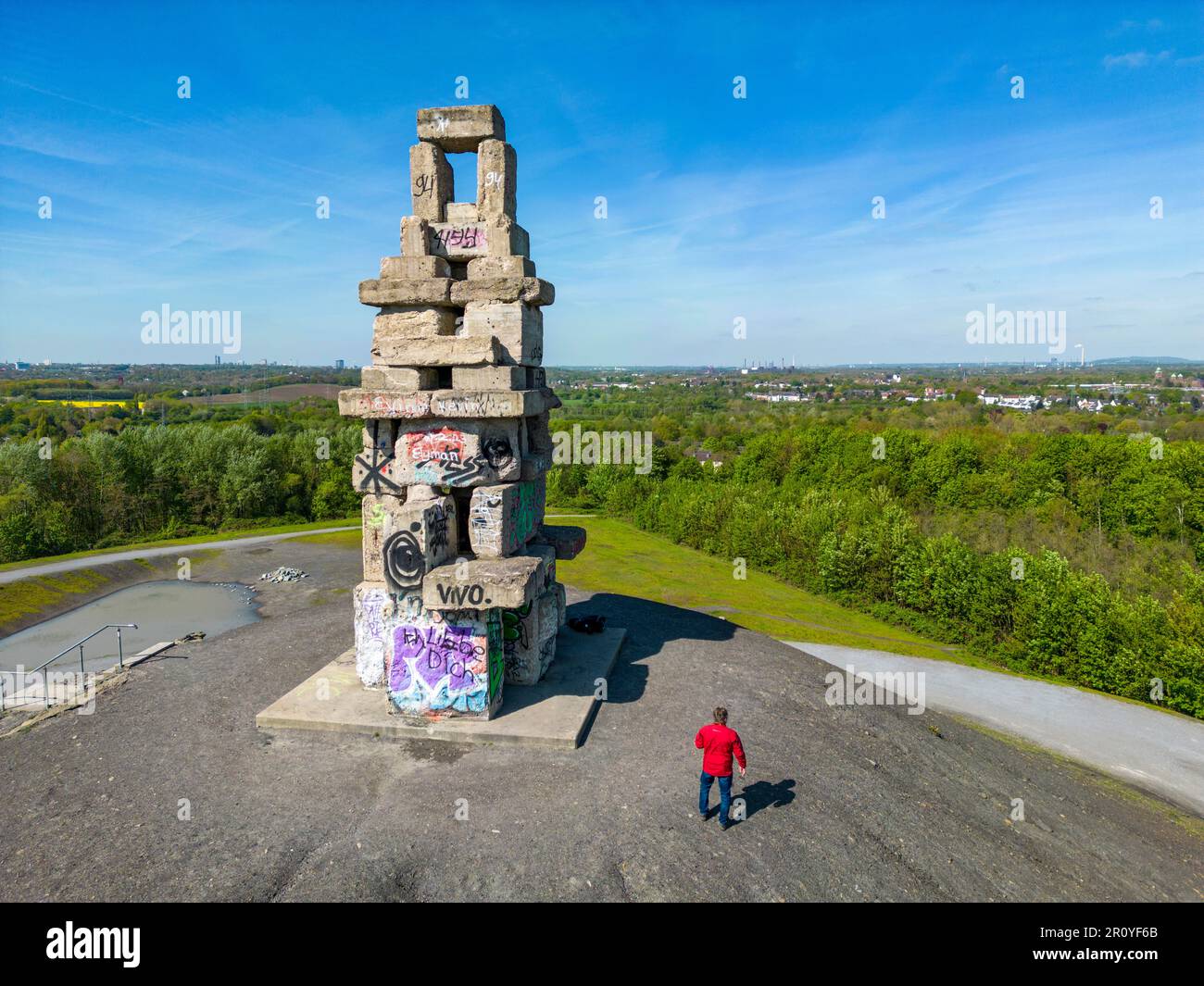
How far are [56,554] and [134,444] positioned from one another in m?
11.6

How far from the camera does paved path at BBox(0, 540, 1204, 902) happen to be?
37.9 feet

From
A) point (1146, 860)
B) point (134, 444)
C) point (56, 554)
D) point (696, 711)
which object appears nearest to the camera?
point (1146, 860)

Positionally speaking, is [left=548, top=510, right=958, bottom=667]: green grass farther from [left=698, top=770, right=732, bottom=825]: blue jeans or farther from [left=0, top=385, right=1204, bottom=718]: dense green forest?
[left=698, top=770, right=732, bottom=825]: blue jeans

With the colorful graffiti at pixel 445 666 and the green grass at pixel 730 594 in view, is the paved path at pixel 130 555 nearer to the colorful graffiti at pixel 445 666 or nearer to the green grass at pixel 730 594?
the green grass at pixel 730 594

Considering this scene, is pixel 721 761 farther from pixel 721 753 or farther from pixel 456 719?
pixel 456 719

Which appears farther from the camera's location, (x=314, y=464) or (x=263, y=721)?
(x=314, y=464)

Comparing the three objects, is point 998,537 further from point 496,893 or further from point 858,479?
point 496,893

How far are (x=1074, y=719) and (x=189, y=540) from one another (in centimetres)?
5398

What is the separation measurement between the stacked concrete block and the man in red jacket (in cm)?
477

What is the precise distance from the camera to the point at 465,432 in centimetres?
1630

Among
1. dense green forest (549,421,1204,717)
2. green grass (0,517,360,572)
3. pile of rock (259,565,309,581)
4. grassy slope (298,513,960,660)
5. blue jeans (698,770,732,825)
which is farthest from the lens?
green grass (0,517,360,572)

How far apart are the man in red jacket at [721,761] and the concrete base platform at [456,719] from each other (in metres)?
3.56
